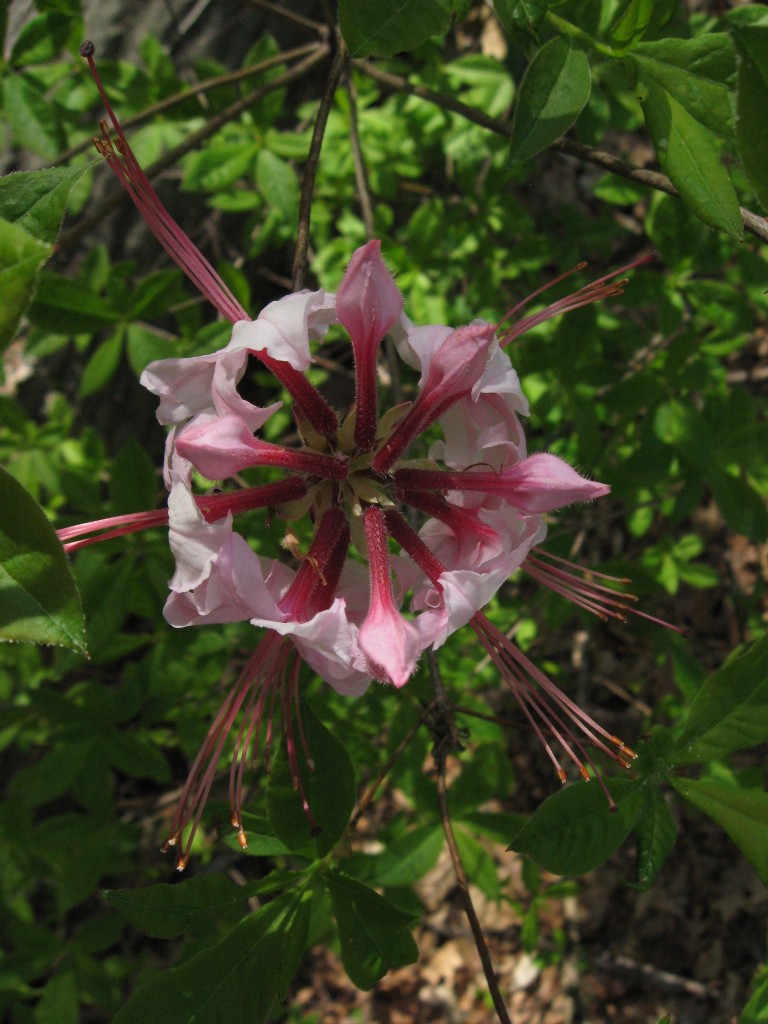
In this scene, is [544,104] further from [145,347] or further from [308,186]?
[145,347]

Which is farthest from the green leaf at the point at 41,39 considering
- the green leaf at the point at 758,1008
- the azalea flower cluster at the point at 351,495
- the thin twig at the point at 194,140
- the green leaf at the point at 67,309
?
the green leaf at the point at 758,1008

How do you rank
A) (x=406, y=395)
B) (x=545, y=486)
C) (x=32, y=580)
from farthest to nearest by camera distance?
(x=406, y=395), (x=545, y=486), (x=32, y=580)

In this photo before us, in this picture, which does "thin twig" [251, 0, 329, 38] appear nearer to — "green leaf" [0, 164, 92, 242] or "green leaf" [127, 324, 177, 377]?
"green leaf" [127, 324, 177, 377]

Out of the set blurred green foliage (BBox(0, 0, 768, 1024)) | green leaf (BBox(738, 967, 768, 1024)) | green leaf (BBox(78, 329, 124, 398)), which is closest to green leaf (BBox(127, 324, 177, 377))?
blurred green foliage (BBox(0, 0, 768, 1024))

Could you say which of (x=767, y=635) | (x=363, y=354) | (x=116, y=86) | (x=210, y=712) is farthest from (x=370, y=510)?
(x=116, y=86)

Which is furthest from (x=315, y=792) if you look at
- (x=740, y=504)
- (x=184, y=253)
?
(x=740, y=504)

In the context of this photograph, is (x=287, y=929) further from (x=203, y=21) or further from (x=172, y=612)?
(x=203, y=21)
